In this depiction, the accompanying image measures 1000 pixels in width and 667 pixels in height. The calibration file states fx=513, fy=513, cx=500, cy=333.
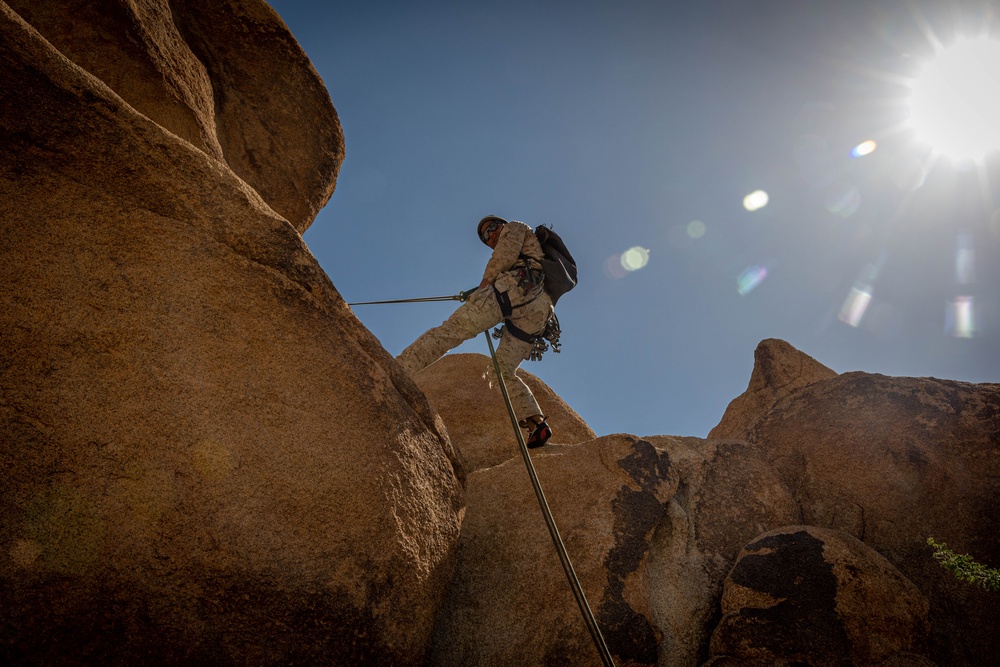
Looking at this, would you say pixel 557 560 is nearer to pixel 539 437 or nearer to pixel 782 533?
pixel 782 533

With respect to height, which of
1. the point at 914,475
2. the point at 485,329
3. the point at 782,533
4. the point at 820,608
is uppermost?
the point at 485,329

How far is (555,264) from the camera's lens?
728 cm

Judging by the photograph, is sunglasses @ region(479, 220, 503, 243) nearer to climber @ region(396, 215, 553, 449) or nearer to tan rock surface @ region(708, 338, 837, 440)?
climber @ region(396, 215, 553, 449)

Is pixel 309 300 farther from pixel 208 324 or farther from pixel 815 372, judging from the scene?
pixel 815 372

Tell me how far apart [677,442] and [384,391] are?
426 centimetres

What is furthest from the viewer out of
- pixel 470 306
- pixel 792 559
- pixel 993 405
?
pixel 470 306

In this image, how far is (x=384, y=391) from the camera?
3.86m

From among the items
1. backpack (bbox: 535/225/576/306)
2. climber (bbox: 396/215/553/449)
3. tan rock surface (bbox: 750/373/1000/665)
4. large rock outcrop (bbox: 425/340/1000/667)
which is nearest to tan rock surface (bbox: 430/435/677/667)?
large rock outcrop (bbox: 425/340/1000/667)

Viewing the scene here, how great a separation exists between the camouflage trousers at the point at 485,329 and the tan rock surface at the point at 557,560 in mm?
1306

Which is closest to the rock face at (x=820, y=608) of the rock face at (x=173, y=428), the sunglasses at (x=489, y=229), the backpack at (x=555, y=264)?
the rock face at (x=173, y=428)

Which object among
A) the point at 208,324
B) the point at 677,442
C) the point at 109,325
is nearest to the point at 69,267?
the point at 109,325

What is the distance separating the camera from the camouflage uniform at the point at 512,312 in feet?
20.8

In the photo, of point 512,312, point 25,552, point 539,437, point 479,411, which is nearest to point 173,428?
point 25,552

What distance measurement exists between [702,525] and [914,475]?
221 centimetres
